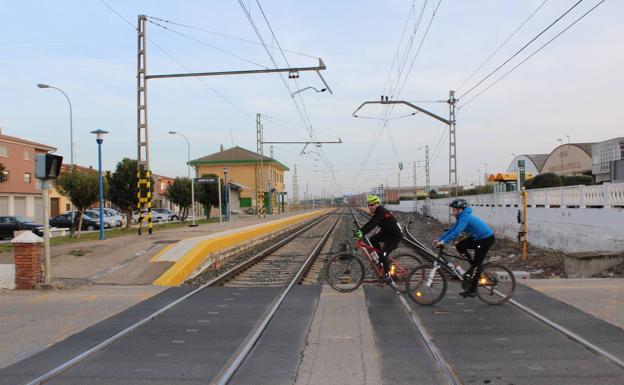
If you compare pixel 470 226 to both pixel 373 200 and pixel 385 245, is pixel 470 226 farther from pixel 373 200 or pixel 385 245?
pixel 373 200

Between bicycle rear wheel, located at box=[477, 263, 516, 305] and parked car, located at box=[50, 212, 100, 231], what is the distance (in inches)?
1349

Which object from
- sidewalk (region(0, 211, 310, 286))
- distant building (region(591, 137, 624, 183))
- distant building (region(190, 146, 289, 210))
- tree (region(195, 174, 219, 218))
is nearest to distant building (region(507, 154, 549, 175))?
distant building (region(591, 137, 624, 183))

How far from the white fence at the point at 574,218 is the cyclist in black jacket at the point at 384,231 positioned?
6.65 m

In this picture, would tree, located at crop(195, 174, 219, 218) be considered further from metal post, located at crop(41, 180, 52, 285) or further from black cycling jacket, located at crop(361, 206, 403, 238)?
black cycling jacket, located at crop(361, 206, 403, 238)

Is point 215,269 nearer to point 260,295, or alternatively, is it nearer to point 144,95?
point 260,295

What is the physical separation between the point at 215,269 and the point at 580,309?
9.94 metres

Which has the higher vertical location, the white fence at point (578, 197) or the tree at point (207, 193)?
the tree at point (207, 193)

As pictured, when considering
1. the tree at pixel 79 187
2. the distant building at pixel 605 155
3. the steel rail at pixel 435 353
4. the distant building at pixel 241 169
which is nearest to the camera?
the steel rail at pixel 435 353

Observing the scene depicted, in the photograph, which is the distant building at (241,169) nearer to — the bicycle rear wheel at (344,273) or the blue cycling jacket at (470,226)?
the bicycle rear wheel at (344,273)

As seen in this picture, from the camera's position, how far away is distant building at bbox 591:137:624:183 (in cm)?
4944

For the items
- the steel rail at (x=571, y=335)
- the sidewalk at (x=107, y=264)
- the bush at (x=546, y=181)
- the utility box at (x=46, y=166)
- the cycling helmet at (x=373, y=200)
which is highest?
the bush at (x=546, y=181)

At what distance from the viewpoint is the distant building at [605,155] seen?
4944 cm

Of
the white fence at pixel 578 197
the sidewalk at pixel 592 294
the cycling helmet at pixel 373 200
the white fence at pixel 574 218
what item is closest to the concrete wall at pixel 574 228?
the white fence at pixel 574 218

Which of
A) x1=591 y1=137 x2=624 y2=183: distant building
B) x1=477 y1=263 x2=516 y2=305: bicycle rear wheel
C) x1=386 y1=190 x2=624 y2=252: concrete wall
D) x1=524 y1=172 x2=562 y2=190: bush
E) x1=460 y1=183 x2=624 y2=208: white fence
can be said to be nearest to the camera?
x1=477 y1=263 x2=516 y2=305: bicycle rear wheel
